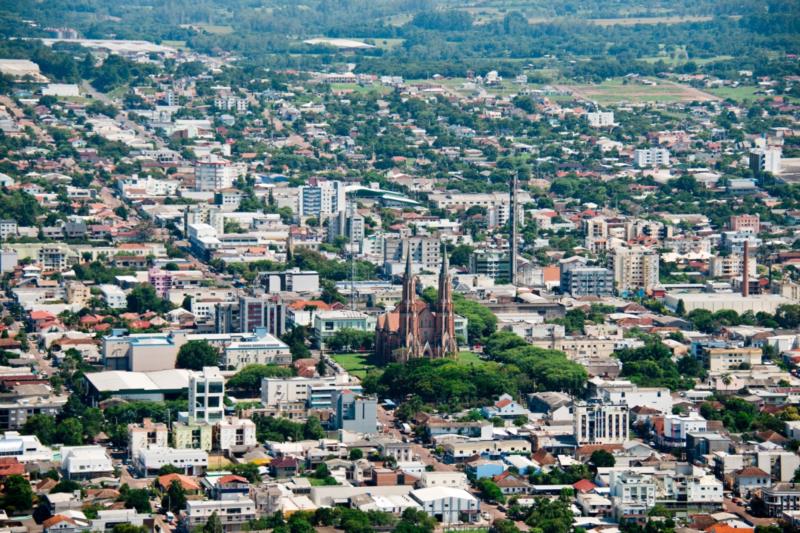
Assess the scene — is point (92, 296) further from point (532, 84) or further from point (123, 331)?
point (532, 84)

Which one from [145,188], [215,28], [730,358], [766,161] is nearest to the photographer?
[730,358]

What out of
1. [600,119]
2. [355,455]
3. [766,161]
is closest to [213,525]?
[355,455]

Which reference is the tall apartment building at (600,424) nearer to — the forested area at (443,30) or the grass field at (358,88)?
the forested area at (443,30)

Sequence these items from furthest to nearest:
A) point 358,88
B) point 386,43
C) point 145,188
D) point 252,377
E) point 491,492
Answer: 1. point 386,43
2. point 358,88
3. point 145,188
4. point 252,377
5. point 491,492

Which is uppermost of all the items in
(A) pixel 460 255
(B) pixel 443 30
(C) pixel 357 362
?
(B) pixel 443 30

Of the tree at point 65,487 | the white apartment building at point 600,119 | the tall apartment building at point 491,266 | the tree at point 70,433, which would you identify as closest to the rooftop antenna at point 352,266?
the tall apartment building at point 491,266

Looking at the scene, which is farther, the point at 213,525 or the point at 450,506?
the point at 450,506

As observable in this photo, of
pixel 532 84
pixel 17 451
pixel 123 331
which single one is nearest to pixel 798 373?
pixel 123 331

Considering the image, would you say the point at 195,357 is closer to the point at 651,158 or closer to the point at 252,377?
the point at 252,377
